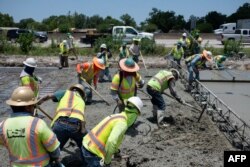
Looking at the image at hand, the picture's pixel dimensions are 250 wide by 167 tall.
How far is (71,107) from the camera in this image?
545 centimetres

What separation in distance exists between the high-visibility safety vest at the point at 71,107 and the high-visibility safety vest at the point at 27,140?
4.05ft

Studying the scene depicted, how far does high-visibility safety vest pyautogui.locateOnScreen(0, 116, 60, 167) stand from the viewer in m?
4.02

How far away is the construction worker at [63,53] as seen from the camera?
17.2 metres

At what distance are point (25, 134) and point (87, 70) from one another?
6.06 m

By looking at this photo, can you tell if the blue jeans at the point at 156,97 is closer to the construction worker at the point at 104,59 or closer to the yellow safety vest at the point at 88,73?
the yellow safety vest at the point at 88,73

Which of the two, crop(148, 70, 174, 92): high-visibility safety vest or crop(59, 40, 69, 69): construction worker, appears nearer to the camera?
crop(148, 70, 174, 92): high-visibility safety vest

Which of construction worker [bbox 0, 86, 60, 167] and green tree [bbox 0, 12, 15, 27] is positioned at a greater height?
green tree [bbox 0, 12, 15, 27]

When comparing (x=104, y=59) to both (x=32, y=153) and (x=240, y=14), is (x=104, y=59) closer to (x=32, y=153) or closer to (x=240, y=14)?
(x=32, y=153)

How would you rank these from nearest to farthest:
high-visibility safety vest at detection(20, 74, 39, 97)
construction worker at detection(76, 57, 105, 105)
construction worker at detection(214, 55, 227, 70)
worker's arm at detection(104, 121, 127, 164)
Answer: worker's arm at detection(104, 121, 127, 164), high-visibility safety vest at detection(20, 74, 39, 97), construction worker at detection(76, 57, 105, 105), construction worker at detection(214, 55, 227, 70)

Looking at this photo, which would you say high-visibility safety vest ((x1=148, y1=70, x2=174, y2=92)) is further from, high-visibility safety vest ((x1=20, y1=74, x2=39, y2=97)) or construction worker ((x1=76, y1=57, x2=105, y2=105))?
high-visibility safety vest ((x1=20, y1=74, x2=39, y2=97))

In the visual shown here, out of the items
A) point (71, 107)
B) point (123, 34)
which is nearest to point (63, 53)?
point (123, 34)

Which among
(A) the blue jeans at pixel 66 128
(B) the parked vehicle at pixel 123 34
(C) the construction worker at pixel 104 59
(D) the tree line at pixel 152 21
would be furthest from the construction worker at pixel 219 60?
(D) the tree line at pixel 152 21

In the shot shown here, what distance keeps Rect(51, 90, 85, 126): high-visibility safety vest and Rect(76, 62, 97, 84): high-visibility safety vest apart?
4.44 m

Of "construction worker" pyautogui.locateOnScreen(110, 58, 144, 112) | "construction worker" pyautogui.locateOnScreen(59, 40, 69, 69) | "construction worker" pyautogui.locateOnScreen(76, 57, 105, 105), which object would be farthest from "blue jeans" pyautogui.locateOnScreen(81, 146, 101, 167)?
"construction worker" pyautogui.locateOnScreen(59, 40, 69, 69)
